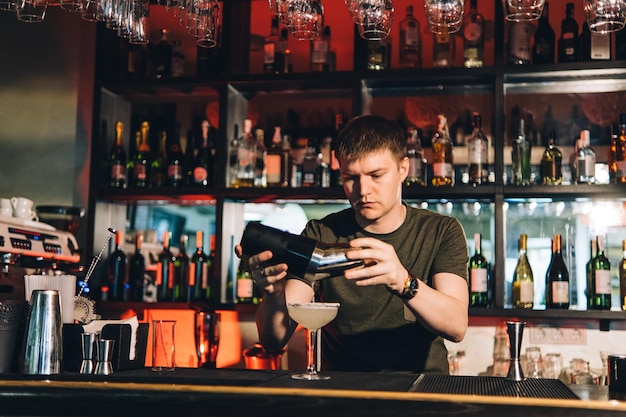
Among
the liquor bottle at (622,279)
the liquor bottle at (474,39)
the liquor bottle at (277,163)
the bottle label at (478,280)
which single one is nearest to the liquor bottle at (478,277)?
the bottle label at (478,280)

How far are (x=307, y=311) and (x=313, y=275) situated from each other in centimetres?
12

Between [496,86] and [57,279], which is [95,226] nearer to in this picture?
[57,279]

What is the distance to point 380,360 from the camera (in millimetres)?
2180

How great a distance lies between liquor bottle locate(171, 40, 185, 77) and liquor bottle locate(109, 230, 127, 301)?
79cm

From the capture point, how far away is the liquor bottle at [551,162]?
10.7 ft

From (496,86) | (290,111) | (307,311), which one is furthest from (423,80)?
(307,311)

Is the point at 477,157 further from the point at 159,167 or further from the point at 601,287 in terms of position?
the point at 159,167

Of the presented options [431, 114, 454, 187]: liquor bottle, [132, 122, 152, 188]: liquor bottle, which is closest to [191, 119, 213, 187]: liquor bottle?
[132, 122, 152, 188]: liquor bottle

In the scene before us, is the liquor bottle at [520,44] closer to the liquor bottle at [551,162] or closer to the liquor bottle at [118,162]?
the liquor bottle at [551,162]

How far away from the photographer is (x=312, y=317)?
1.75 meters

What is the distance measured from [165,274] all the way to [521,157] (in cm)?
169

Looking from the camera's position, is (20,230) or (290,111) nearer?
(20,230)

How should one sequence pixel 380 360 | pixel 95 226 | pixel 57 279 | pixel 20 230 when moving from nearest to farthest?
pixel 57 279
pixel 380 360
pixel 20 230
pixel 95 226

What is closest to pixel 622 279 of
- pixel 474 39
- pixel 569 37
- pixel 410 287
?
pixel 569 37
